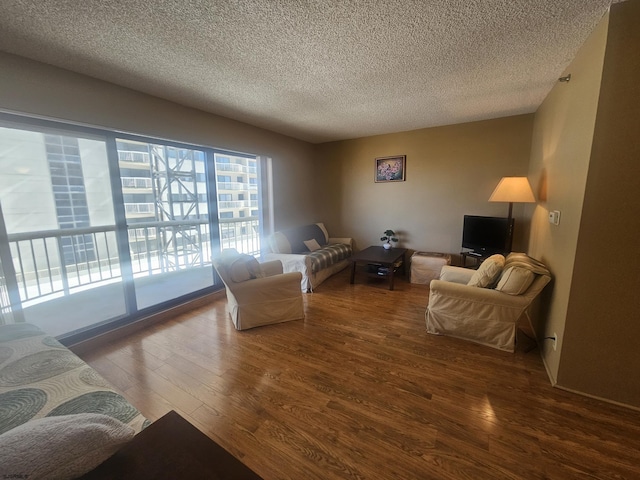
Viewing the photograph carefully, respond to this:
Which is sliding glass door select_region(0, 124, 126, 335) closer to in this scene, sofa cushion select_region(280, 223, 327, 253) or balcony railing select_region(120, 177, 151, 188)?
balcony railing select_region(120, 177, 151, 188)

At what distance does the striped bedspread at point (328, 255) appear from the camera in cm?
382

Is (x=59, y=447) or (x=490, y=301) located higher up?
(x=59, y=447)

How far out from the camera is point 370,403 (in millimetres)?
1707

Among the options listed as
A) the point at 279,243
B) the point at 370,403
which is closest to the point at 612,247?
the point at 370,403

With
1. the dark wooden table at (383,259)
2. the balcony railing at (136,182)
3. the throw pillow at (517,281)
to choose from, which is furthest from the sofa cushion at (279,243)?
the throw pillow at (517,281)

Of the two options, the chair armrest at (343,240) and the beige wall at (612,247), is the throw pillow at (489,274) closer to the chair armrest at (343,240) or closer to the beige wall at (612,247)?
the beige wall at (612,247)

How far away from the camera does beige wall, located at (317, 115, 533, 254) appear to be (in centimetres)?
370

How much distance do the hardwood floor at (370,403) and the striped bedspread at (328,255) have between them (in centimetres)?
123

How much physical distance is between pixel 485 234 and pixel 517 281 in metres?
1.59

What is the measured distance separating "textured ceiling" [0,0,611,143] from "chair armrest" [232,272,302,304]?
1907mm

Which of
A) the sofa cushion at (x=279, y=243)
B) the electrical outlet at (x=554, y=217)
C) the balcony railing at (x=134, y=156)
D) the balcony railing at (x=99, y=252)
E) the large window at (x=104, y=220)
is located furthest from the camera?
the sofa cushion at (x=279, y=243)

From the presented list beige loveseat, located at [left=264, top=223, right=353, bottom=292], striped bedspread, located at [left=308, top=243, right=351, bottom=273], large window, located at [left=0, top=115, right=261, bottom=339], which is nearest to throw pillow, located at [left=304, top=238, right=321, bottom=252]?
beige loveseat, located at [left=264, top=223, right=353, bottom=292]

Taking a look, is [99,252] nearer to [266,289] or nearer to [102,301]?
[102,301]

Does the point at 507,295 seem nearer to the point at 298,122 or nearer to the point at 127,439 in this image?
the point at 127,439
